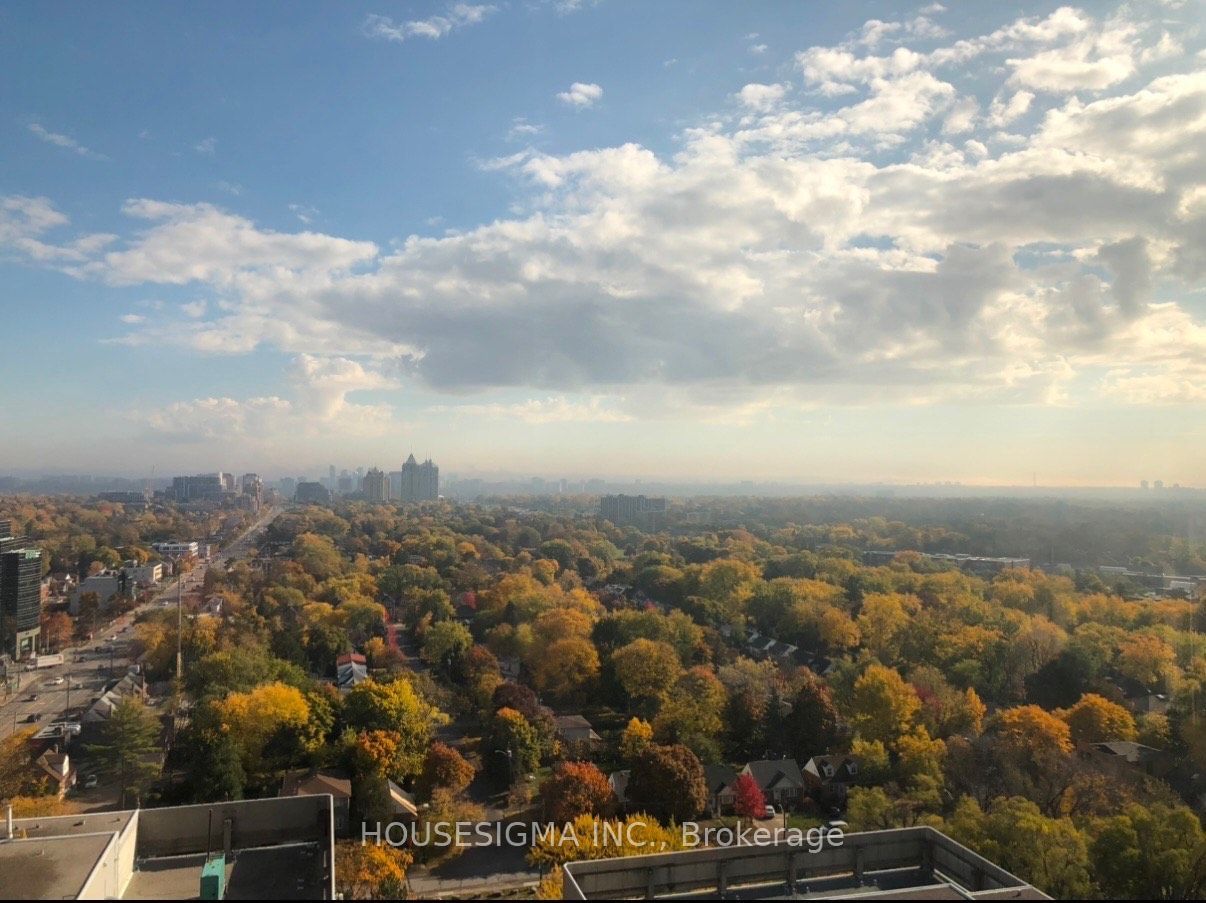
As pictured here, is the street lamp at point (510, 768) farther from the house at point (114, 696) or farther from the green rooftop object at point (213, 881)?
the house at point (114, 696)

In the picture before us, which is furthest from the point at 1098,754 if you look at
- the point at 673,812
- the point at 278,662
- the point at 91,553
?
the point at 91,553

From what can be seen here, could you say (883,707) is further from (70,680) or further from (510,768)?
(70,680)

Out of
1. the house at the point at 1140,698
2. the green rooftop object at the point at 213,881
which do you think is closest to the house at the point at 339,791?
the green rooftop object at the point at 213,881

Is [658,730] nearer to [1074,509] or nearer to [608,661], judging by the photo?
[608,661]

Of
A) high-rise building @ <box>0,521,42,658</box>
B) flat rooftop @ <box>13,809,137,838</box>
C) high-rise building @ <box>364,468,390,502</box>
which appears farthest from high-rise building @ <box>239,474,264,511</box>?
flat rooftop @ <box>13,809,137,838</box>

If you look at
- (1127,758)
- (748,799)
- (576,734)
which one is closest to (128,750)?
(576,734)

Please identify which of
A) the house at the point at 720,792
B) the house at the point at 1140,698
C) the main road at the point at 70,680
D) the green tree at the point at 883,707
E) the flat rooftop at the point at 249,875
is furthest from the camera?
the main road at the point at 70,680
